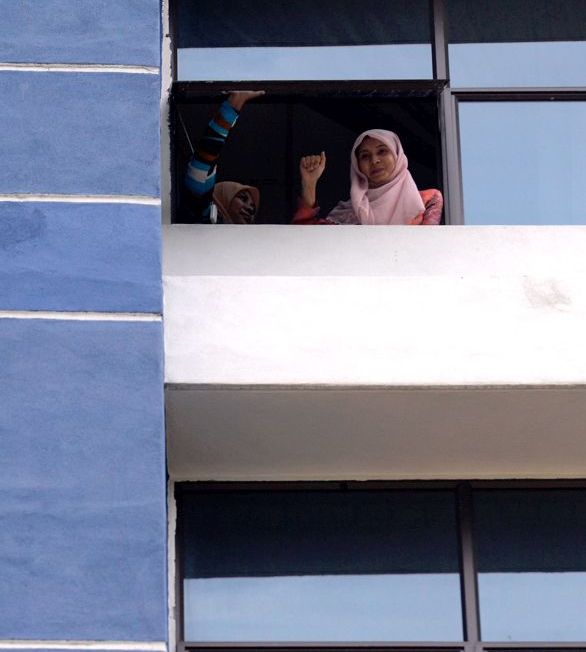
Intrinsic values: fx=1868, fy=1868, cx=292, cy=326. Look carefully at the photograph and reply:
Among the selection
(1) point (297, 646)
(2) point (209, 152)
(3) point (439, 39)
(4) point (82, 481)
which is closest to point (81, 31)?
(2) point (209, 152)

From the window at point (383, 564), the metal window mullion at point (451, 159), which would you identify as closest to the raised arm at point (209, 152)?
the metal window mullion at point (451, 159)

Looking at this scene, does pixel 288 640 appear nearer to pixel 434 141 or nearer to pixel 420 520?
pixel 420 520

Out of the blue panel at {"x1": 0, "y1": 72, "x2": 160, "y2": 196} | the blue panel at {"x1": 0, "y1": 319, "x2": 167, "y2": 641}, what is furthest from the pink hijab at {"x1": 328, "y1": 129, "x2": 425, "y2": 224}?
the blue panel at {"x1": 0, "y1": 319, "x2": 167, "y2": 641}

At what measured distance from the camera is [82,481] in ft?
23.7

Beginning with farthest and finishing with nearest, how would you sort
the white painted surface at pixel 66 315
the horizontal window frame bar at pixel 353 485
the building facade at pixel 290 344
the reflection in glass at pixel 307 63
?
1. the reflection in glass at pixel 307 63
2. the horizontal window frame bar at pixel 353 485
3. the white painted surface at pixel 66 315
4. the building facade at pixel 290 344

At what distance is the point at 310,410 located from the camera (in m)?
8.27

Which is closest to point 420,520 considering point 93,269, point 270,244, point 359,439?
point 359,439

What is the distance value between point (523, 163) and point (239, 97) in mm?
1465

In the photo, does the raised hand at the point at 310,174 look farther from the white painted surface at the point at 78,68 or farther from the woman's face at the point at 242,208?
the white painted surface at the point at 78,68

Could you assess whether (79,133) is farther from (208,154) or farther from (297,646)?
(297,646)

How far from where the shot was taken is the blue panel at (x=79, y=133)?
7.81 meters

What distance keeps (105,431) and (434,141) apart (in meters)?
2.98

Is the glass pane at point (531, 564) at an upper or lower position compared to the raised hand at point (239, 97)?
lower

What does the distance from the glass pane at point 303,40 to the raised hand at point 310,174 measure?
443 mm
